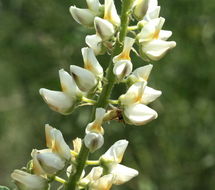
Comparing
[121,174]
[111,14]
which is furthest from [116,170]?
[111,14]

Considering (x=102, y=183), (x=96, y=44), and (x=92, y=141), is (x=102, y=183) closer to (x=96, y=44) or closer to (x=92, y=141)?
(x=92, y=141)

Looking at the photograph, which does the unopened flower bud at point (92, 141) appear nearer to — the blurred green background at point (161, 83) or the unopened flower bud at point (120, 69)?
the unopened flower bud at point (120, 69)

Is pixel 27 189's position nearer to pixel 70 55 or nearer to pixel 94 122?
pixel 94 122

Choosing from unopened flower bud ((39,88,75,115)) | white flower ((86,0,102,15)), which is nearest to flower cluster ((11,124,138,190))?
unopened flower bud ((39,88,75,115))

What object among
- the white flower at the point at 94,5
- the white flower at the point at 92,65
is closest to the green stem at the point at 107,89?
the white flower at the point at 92,65

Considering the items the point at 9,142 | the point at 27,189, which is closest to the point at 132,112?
the point at 27,189
